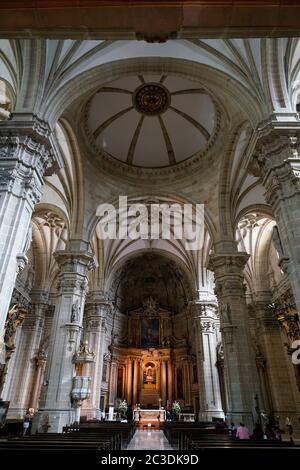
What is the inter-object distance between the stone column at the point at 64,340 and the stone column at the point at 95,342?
6.90m

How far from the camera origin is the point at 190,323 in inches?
1017

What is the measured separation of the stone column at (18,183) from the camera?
6359 millimetres

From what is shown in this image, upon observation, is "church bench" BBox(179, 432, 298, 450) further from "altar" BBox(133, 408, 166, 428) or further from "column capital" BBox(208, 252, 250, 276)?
"altar" BBox(133, 408, 166, 428)

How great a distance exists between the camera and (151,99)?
14.5 metres

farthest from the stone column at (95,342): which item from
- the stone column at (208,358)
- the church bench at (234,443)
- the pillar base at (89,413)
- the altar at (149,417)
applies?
the church bench at (234,443)

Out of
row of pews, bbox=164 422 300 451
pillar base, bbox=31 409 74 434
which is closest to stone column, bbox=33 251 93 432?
pillar base, bbox=31 409 74 434

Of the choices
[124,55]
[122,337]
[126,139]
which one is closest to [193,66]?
Answer: [124,55]

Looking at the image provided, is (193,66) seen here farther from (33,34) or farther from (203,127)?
(33,34)

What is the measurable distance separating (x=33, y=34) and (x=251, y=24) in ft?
8.84

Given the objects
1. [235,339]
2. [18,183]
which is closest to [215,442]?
[235,339]

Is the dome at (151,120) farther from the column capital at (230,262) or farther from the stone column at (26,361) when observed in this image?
the stone column at (26,361)

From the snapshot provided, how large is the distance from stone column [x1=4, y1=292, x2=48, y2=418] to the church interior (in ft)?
0.30

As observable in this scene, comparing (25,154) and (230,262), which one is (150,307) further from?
(25,154)

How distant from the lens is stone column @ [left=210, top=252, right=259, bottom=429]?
1098 centimetres
